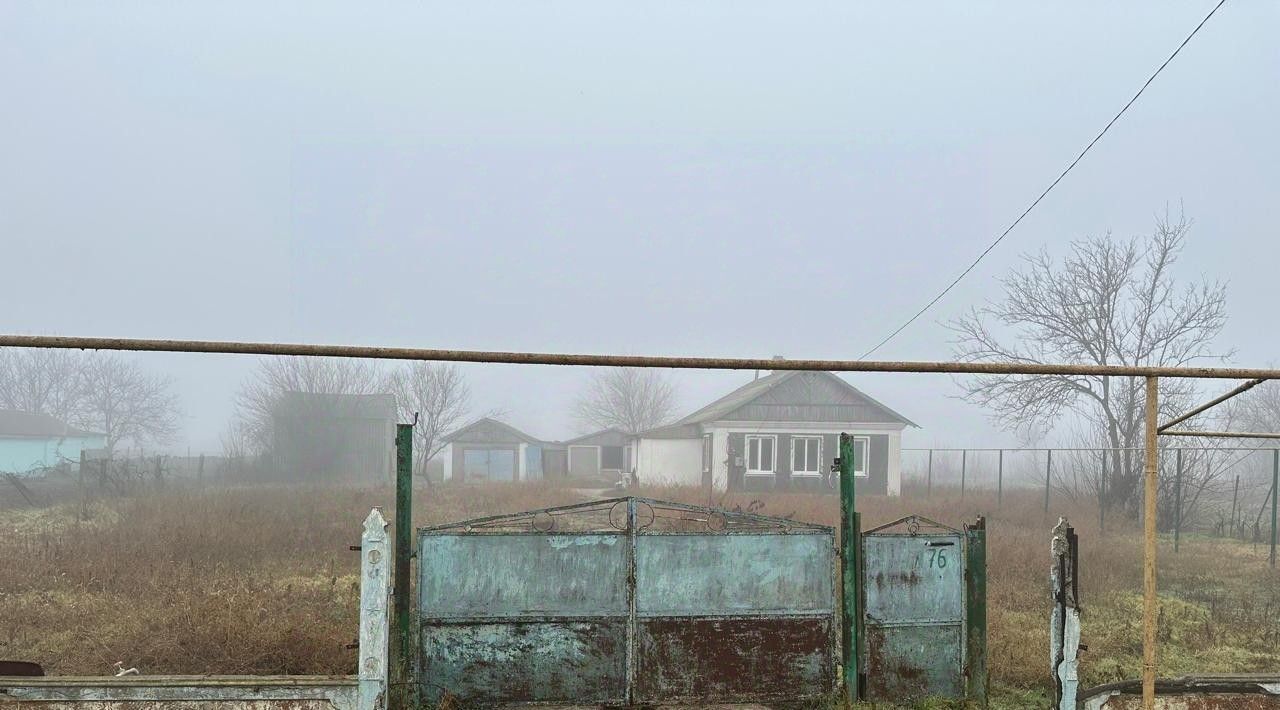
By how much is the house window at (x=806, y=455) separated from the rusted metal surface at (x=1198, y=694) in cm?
2498

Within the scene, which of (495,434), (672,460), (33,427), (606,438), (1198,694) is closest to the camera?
(1198,694)

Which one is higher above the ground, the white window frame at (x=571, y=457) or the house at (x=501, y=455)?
the house at (x=501, y=455)

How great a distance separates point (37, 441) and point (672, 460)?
24831 mm

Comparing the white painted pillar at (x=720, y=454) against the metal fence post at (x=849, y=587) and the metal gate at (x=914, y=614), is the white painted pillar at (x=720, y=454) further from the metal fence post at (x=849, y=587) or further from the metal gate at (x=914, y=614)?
the metal fence post at (x=849, y=587)

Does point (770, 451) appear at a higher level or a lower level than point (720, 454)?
higher

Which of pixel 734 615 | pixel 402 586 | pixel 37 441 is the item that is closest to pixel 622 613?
pixel 734 615

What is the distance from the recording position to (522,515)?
22.2 ft

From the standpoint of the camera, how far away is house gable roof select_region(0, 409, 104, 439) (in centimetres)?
3269

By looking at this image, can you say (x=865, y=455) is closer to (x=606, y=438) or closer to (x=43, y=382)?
(x=606, y=438)

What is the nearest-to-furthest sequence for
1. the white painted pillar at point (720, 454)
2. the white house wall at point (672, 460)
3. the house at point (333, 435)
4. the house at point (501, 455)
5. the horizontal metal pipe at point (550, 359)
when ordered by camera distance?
1. the horizontal metal pipe at point (550, 359)
2. the house at point (333, 435)
3. the house at point (501, 455)
4. the white painted pillar at point (720, 454)
5. the white house wall at point (672, 460)

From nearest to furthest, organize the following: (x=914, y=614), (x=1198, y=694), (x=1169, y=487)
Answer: (x=1198, y=694)
(x=914, y=614)
(x=1169, y=487)

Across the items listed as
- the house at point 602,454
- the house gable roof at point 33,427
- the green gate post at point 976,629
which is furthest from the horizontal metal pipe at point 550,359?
the house gable roof at point 33,427

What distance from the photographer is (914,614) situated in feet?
23.8

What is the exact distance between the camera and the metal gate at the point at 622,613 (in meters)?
6.70
